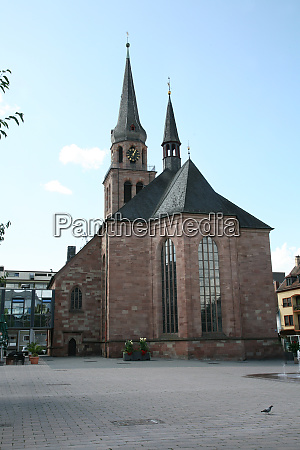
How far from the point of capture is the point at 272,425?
25.8 ft


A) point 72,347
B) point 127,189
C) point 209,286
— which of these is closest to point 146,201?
point 127,189

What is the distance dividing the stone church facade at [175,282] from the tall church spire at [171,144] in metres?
5.12

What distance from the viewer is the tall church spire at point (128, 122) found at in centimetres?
4928

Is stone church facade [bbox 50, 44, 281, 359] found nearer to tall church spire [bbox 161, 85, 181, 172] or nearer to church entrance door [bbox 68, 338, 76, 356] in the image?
church entrance door [bbox 68, 338, 76, 356]

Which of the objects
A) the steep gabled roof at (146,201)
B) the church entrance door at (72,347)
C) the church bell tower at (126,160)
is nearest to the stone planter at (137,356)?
the church entrance door at (72,347)

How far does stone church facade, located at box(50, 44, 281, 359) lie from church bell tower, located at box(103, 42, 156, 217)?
6.34 m

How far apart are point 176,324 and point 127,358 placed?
16.1ft

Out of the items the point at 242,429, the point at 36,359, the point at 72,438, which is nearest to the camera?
the point at 72,438

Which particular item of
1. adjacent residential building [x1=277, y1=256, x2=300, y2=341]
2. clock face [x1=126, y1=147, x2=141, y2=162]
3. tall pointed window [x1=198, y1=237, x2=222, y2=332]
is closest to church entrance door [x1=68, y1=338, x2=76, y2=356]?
tall pointed window [x1=198, y1=237, x2=222, y2=332]

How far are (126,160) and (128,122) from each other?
4.50m

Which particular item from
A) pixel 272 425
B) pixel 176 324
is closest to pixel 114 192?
pixel 176 324

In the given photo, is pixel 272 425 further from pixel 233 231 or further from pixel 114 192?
pixel 114 192

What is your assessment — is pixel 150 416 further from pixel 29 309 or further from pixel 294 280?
pixel 294 280

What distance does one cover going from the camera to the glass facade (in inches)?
1545
